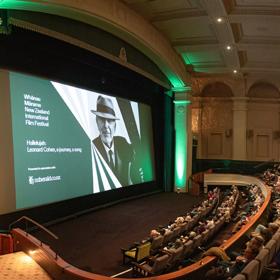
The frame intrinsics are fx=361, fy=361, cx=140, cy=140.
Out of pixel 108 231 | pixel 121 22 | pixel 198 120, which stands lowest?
pixel 108 231

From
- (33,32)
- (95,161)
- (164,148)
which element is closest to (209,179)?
(164,148)

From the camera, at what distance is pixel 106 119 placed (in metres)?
10.2

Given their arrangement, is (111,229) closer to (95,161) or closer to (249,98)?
(95,161)

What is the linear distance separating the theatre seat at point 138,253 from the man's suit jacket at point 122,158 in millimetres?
4330

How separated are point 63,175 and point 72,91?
2.06 meters

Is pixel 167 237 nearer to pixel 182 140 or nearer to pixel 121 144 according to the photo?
pixel 121 144

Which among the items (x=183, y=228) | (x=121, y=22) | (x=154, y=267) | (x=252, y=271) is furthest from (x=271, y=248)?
(x=121, y=22)

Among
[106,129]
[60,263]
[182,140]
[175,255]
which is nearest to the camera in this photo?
[60,263]

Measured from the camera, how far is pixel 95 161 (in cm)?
955

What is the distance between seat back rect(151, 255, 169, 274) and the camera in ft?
15.5

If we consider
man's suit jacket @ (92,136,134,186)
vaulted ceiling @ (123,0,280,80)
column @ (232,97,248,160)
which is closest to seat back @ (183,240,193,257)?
man's suit jacket @ (92,136,134,186)

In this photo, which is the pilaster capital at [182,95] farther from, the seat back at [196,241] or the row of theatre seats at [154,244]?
the seat back at [196,241]

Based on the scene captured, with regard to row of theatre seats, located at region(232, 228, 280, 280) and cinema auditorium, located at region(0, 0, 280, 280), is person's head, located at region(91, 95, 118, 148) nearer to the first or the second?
cinema auditorium, located at region(0, 0, 280, 280)

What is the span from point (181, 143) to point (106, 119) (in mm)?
5211
